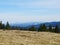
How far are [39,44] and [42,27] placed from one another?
4953 centimetres

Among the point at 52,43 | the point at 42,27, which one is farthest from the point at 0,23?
the point at 52,43

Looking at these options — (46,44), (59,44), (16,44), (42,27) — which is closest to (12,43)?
(16,44)

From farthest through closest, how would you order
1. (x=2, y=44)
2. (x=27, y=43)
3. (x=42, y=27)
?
(x=42, y=27), (x=27, y=43), (x=2, y=44)

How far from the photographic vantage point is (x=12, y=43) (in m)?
21.7

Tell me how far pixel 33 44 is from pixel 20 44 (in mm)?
1489

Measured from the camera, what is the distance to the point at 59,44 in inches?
914

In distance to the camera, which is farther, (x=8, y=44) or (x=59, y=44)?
(x=59, y=44)

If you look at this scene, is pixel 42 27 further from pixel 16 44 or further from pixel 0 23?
pixel 16 44

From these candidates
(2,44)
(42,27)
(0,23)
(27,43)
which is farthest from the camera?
(42,27)

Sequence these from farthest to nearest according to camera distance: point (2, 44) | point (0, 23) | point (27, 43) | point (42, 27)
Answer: point (42, 27)
point (0, 23)
point (27, 43)
point (2, 44)

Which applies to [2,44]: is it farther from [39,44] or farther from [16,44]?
[39,44]

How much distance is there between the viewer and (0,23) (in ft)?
208

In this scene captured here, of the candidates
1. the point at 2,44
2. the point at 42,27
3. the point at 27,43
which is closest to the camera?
the point at 2,44

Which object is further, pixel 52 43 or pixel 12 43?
pixel 52 43
